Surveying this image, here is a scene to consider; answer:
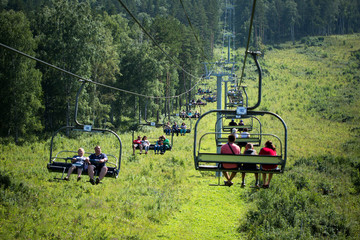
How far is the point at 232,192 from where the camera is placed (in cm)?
2272

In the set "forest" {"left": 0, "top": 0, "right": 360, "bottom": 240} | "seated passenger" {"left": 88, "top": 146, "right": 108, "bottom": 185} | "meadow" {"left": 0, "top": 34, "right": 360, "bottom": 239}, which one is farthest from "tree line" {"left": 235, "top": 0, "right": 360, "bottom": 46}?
"seated passenger" {"left": 88, "top": 146, "right": 108, "bottom": 185}

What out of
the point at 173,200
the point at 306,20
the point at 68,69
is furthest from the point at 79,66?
the point at 306,20

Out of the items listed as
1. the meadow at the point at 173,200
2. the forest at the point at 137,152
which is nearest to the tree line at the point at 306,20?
the forest at the point at 137,152

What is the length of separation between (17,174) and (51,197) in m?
4.62

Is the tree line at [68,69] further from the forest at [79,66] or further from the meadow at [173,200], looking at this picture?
the meadow at [173,200]

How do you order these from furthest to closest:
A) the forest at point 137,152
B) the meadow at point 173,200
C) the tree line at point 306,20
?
the tree line at point 306,20 → the forest at point 137,152 → the meadow at point 173,200

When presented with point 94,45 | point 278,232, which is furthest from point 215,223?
point 94,45

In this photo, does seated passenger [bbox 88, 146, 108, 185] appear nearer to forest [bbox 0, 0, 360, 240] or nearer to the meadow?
forest [bbox 0, 0, 360, 240]

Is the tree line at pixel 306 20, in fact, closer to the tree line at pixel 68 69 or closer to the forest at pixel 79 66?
the forest at pixel 79 66

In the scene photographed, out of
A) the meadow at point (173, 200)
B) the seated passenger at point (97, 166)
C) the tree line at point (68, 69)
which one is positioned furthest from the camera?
the tree line at point (68, 69)

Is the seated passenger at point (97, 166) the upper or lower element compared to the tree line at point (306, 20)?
lower

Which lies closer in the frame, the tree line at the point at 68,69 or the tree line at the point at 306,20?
the tree line at the point at 68,69

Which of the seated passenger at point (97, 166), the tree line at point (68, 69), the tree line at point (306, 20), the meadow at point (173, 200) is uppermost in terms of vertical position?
the tree line at point (306, 20)

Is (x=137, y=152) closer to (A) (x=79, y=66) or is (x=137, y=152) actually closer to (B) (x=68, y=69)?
(A) (x=79, y=66)
